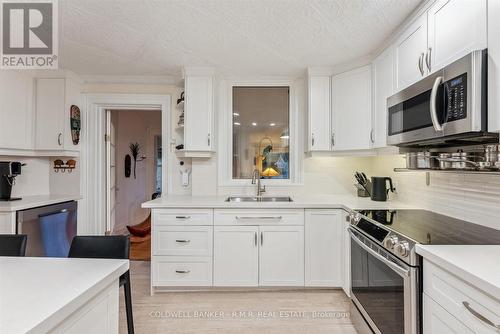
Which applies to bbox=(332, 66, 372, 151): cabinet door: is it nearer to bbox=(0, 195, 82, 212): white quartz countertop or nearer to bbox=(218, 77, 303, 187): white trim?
bbox=(218, 77, 303, 187): white trim

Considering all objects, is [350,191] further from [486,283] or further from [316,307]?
[486,283]

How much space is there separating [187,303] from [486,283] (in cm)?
216

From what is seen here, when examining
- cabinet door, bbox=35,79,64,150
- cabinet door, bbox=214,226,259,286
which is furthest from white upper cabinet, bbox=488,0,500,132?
cabinet door, bbox=35,79,64,150

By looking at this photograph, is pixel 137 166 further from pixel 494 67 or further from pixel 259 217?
pixel 494 67

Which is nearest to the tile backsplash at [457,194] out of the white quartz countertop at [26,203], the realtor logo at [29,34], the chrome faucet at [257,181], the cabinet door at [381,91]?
the cabinet door at [381,91]

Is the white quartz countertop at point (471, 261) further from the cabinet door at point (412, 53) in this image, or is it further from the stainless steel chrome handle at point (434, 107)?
the cabinet door at point (412, 53)

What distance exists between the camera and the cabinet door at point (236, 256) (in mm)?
2395

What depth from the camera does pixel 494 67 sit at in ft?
3.62

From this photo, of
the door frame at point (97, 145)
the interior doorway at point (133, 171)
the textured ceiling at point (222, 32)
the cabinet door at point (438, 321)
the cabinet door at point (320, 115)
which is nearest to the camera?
the cabinet door at point (438, 321)

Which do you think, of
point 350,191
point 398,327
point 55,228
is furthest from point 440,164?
point 55,228

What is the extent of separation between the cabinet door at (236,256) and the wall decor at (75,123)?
6.55 ft

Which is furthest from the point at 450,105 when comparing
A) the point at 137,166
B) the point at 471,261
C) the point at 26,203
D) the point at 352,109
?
the point at 137,166

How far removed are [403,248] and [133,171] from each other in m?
4.81

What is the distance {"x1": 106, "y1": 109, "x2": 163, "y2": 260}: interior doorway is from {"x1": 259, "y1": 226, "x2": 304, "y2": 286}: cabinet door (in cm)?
200
